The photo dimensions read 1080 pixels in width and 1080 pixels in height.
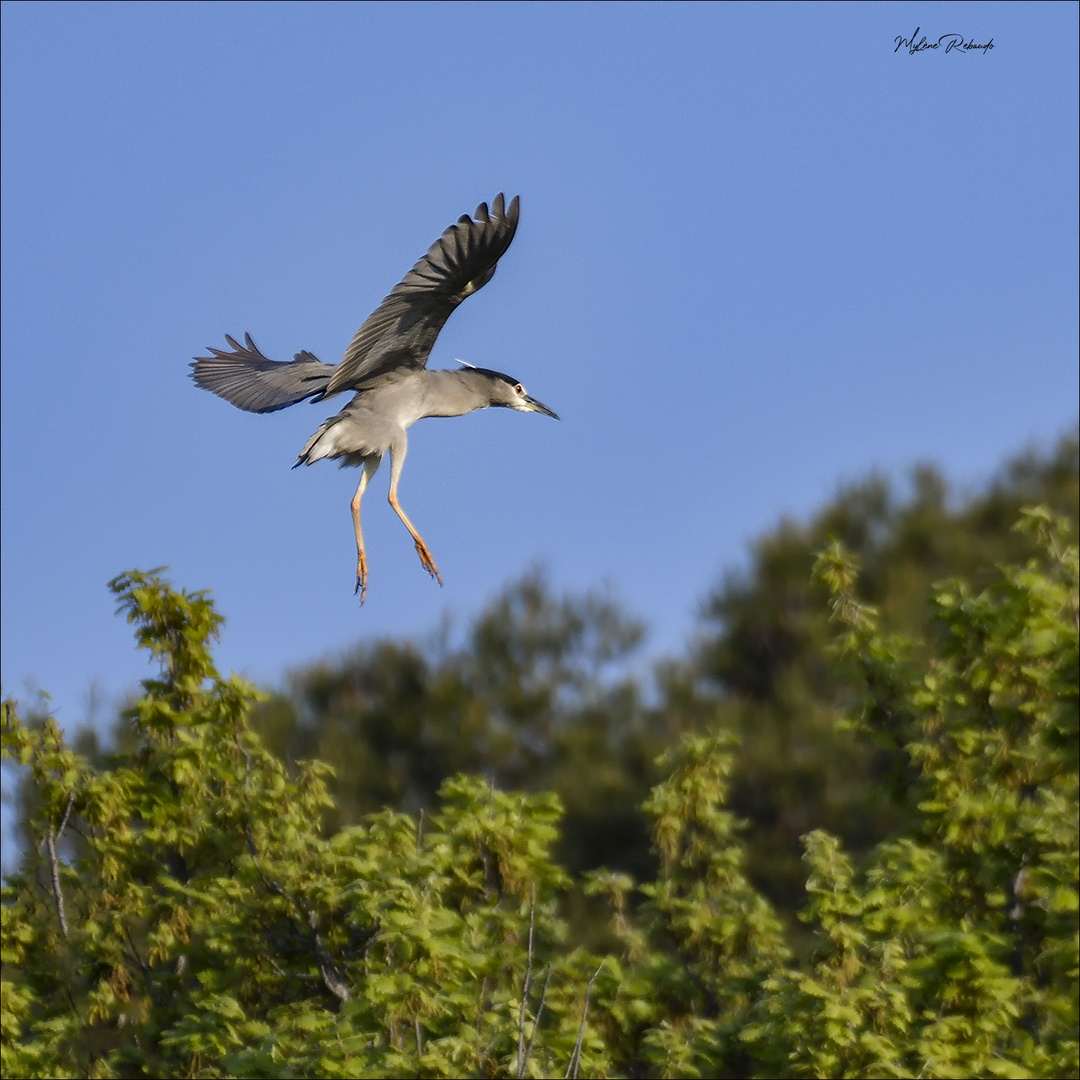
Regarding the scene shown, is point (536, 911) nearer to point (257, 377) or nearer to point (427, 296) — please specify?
point (427, 296)

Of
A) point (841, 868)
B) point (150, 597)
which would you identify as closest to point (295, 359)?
point (150, 597)

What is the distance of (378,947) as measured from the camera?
6.62 m

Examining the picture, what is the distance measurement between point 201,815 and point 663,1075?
240 cm

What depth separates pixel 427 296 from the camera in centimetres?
670

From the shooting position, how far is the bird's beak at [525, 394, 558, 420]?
8.59 m

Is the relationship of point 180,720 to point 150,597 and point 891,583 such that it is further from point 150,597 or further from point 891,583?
point 891,583

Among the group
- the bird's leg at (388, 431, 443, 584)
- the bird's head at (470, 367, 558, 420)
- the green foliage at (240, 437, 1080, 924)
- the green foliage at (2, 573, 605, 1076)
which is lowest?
the green foliage at (2, 573, 605, 1076)

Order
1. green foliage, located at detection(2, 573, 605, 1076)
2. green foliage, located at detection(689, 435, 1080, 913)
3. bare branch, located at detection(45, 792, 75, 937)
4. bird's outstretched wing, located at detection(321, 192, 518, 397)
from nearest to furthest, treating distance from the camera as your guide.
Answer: green foliage, located at detection(2, 573, 605, 1076), bird's outstretched wing, located at detection(321, 192, 518, 397), bare branch, located at detection(45, 792, 75, 937), green foliage, located at detection(689, 435, 1080, 913)

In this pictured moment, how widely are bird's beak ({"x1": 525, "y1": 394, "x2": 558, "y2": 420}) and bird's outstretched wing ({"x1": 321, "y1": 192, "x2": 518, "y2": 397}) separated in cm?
136

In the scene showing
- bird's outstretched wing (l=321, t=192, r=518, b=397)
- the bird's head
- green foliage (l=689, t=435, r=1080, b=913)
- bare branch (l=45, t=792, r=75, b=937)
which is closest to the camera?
bird's outstretched wing (l=321, t=192, r=518, b=397)

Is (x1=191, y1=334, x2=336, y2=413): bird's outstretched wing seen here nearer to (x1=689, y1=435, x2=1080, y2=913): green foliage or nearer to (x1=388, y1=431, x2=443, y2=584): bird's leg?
(x1=388, y1=431, x2=443, y2=584): bird's leg

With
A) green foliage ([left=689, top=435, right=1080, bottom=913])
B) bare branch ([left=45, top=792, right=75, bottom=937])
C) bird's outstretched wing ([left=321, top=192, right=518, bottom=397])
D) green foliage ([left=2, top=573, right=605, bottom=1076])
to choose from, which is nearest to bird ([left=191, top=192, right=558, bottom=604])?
bird's outstretched wing ([left=321, top=192, right=518, bottom=397])

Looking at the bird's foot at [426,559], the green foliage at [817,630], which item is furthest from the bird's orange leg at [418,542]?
the green foliage at [817,630]

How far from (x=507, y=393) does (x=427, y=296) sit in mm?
1703
